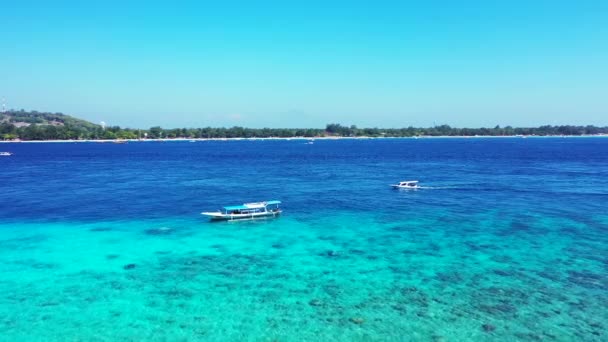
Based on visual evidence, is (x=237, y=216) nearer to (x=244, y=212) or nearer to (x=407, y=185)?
(x=244, y=212)

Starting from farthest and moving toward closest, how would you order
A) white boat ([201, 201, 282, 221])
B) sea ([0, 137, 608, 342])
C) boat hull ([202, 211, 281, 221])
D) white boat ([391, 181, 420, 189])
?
1. white boat ([391, 181, 420, 189])
2. white boat ([201, 201, 282, 221])
3. boat hull ([202, 211, 281, 221])
4. sea ([0, 137, 608, 342])

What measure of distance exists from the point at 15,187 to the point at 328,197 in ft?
202

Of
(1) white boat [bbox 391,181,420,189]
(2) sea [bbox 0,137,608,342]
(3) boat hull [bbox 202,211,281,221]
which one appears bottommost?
(2) sea [bbox 0,137,608,342]

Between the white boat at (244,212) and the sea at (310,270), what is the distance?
1.48m

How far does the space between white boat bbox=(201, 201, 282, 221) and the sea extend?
1477 mm

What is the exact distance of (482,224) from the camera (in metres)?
48.7

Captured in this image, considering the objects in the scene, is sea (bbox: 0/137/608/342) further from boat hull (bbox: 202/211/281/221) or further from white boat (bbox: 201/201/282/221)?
white boat (bbox: 201/201/282/221)

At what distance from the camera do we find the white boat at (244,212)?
50903 millimetres

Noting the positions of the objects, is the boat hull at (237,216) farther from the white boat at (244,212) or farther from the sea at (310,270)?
the sea at (310,270)

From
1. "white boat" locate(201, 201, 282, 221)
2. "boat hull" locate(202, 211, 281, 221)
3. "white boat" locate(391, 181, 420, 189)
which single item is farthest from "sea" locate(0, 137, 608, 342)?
"white boat" locate(391, 181, 420, 189)

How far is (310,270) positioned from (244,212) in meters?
21.8

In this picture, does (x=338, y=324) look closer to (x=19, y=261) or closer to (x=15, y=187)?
(x=19, y=261)

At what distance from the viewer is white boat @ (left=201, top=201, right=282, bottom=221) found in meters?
50.9

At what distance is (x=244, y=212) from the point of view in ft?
176
